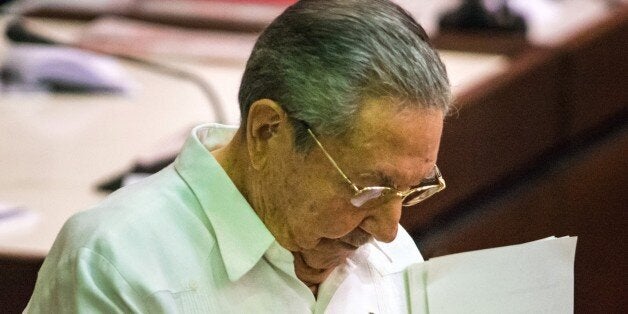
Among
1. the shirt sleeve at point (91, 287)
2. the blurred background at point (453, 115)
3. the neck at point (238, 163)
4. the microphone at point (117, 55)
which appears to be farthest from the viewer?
the microphone at point (117, 55)

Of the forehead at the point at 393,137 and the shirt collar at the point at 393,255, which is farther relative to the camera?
the shirt collar at the point at 393,255

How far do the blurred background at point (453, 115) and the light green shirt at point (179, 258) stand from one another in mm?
727

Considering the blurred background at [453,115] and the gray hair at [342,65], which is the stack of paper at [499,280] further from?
the blurred background at [453,115]

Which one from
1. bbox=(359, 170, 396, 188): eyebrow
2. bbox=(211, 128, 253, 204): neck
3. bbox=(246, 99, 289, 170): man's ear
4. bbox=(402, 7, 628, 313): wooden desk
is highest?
bbox=(246, 99, 289, 170): man's ear

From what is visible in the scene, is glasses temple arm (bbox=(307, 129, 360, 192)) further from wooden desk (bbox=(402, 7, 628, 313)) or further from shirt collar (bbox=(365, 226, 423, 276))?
wooden desk (bbox=(402, 7, 628, 313))

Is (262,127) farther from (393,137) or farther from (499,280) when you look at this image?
(499,280)

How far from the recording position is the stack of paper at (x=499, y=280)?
4.67 feet

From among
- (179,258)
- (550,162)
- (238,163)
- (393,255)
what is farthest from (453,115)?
(179,258)

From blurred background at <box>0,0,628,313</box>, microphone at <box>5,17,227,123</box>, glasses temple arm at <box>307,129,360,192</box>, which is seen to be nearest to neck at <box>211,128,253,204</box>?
glasses temple arm at <box>307,129,360,192</box>

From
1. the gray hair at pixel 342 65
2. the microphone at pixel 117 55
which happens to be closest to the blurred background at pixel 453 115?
the microphone at pixel 117 55

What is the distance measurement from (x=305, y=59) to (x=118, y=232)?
252mm

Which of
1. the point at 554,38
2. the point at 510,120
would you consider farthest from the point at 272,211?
the point at 554,38

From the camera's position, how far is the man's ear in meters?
1.27

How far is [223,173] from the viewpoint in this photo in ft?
4.39
